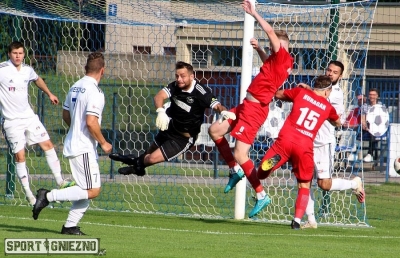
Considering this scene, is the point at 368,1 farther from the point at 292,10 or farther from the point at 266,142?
the point at 266,142

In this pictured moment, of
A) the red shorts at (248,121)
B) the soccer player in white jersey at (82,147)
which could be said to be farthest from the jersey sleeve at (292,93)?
the soccer player in white jersey at (82,147)

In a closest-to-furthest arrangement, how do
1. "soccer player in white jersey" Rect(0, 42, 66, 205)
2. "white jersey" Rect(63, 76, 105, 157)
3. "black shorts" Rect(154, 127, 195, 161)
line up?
"white jersey" Rect(63, 76, 105, 157) < "black shorts" Rect(154, 127, 195, 161) < "soccer player in white jersey" Rect(0, 42, 66, 205)

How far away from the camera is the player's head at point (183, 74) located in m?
11.4

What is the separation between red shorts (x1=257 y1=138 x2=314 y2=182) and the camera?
36.7 ft

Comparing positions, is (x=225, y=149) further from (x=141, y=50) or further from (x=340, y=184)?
(x=141, y=50)

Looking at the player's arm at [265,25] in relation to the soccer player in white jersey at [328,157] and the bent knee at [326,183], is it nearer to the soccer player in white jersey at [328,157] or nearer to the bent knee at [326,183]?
the soccer player in white jersey at [328,157]

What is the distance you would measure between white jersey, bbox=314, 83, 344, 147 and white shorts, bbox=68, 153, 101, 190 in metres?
3.74

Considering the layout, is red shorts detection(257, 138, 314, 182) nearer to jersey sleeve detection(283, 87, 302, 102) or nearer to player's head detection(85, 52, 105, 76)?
jersey sleeve detection(283, 87, 302, 102)

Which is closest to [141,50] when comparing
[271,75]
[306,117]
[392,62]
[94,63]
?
[271,75]

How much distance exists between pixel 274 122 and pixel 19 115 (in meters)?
4.13

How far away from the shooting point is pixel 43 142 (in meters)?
13.4

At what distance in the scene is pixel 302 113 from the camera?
36.8 feet

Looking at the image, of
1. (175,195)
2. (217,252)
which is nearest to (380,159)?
(175,195)

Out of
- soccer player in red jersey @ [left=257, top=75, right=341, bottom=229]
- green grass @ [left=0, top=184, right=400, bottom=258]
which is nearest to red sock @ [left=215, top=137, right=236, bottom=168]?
soccer player in red jersey @ [left=257, top=75, right=341, bottom=229]
